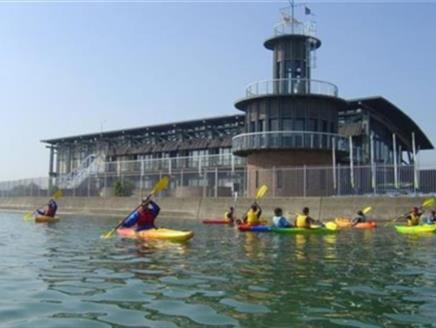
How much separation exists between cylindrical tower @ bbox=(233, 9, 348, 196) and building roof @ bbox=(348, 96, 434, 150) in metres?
3.75

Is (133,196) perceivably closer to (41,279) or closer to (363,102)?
(363,102)

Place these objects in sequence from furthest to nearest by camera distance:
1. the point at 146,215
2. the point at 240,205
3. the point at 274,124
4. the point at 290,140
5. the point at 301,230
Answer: the point at 274,124, the point at 290,140, the point at 240,205, the point at 301,230, the point at 146,215

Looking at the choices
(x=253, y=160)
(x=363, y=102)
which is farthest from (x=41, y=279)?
(x=363, y=102)

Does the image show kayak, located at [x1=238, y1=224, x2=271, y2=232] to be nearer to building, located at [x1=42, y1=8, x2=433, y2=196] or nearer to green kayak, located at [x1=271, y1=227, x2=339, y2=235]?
green kayak, located at [x1=271, y1=227, x2=339, y2=235]

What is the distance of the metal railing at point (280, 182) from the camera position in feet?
103

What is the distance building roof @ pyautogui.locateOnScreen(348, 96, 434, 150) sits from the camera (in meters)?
45.8

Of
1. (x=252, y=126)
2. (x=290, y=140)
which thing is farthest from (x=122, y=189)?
(x=290, y=140)

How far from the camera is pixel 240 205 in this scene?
3506 centimetres

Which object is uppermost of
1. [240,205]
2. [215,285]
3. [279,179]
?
[279,179]

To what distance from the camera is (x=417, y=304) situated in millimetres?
8695

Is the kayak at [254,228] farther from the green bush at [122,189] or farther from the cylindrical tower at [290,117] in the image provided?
the green bush at [122,189]

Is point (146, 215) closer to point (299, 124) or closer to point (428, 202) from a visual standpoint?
point (428, 202)

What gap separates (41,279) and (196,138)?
47.8 m

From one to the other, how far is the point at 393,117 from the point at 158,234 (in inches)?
1513
